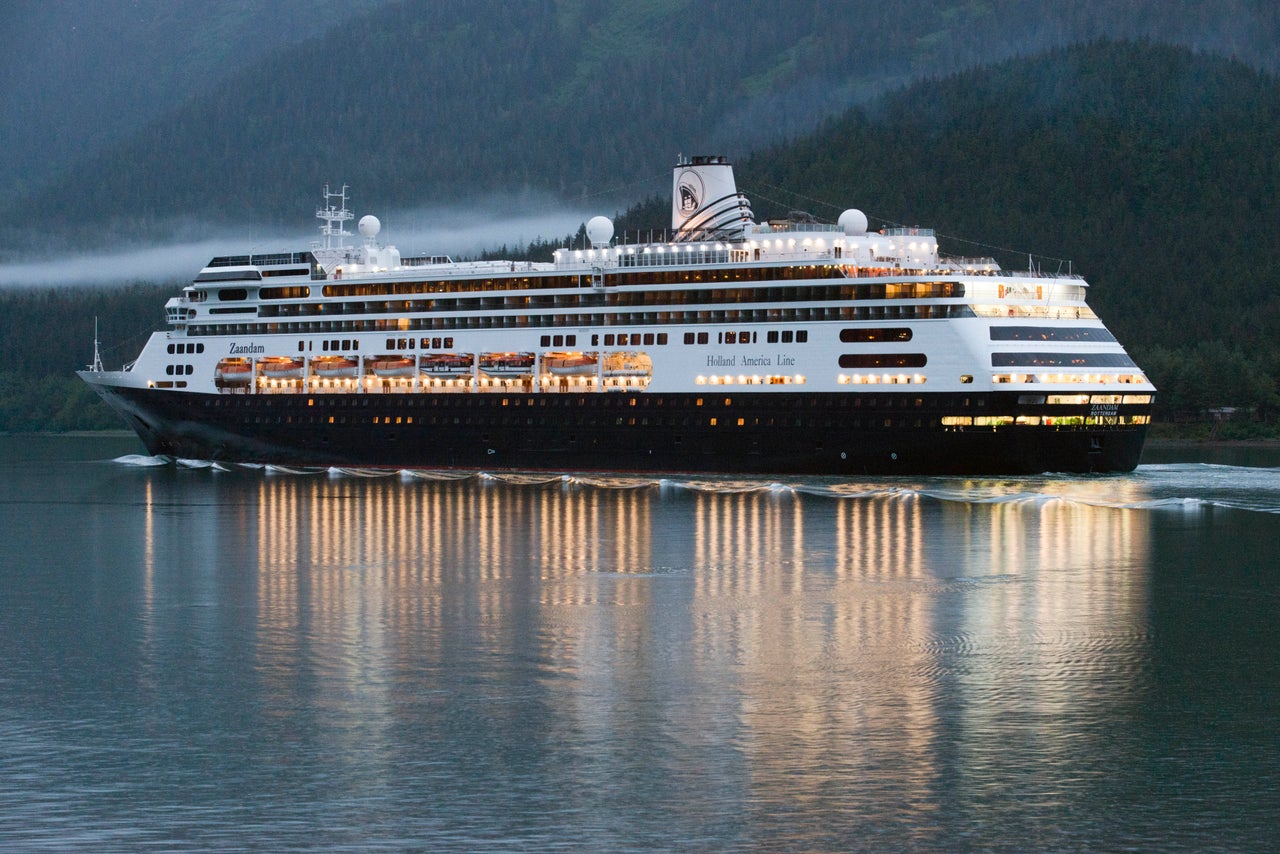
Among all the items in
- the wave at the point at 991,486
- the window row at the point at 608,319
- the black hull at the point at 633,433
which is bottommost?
the wave at the point at 991,486

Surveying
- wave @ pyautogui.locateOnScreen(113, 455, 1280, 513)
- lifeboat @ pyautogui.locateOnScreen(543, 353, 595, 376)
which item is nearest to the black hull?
wave @ pyautogui.locateOnScreen(113, 455, 1280, 513)

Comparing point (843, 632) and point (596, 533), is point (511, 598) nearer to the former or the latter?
point (843, 632)

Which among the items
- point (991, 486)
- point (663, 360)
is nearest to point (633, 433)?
point (663, 360)

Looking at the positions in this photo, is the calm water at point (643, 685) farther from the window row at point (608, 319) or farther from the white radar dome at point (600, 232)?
the white radar dome at point (600, 232)

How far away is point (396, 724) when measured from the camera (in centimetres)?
3023

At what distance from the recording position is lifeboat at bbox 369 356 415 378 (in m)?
95.2

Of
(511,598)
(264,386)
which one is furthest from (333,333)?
(511,598)

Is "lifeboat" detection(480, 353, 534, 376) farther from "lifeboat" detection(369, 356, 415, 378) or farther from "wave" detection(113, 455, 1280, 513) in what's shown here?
"wave" detection(113, 455, 1280, 513)

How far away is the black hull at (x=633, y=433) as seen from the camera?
80250 mm

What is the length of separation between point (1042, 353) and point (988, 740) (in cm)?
5366

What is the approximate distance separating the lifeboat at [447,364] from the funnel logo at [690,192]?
15531 millimetres

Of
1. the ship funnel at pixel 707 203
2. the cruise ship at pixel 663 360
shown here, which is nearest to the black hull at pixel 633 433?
the cruise ship at pixel 663 360

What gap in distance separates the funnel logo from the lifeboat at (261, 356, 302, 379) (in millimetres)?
25414

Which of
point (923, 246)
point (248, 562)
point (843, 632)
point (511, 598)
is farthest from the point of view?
point (923, 246)
